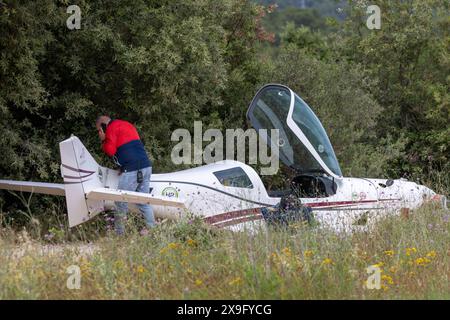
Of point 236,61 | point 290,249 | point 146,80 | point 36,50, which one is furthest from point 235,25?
point 290,249

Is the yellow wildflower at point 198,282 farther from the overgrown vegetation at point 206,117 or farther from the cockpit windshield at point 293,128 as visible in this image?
the cockpit windshield at point 293,128

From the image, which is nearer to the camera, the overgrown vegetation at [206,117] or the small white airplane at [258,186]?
the overgrown vegetation at [206,117]

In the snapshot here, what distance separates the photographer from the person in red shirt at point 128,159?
11.3 meters

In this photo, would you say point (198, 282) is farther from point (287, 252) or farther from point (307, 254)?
point (307, 254)

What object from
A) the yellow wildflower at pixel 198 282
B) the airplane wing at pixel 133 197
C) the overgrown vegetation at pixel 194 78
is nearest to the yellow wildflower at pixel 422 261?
the yellow wildflower at pixel 198 282

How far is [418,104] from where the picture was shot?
21422 mm

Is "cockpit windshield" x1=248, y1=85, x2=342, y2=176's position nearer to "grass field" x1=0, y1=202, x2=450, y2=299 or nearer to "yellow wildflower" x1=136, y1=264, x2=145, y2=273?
"grass field" x1=0, y1=202, x2=450, y2=299

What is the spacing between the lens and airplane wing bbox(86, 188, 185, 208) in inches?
410

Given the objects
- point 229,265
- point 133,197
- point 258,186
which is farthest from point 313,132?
point 229,265

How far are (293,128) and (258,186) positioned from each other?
1083 mm

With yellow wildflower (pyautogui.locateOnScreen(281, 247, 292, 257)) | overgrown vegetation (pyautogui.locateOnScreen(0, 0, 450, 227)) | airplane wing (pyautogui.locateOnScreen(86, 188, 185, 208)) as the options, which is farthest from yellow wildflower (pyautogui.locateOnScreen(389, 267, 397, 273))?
overgrown vegetation (pyautogui.locateOnScreen(0, 0, 450, 227))
